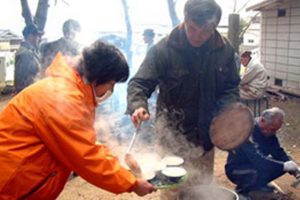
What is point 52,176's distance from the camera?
99.3 inches

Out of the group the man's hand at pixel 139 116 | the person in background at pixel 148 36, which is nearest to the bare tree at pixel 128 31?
the person in background at pixel 148 36

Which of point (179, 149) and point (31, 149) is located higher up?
point (31, 149)

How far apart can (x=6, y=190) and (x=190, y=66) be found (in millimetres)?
2113

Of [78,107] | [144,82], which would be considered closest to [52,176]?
[78,107]

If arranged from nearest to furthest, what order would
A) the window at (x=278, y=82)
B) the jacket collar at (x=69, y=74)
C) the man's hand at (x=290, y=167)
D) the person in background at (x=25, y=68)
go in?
the jacket collar at (x=69, y=74) → the man's hand at (x=290, y=167) → the person in background at (x=25, y=68) → the window at (x=278, y=82)

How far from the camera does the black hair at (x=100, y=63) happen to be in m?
2.52

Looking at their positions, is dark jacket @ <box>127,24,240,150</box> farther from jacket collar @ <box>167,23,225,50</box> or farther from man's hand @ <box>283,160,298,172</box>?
man's hand @ <box>283,160,298,172</box>

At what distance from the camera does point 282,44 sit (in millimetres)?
12820

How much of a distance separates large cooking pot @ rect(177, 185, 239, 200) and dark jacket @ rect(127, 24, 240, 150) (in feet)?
2.13

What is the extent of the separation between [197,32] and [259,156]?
7.85 ft

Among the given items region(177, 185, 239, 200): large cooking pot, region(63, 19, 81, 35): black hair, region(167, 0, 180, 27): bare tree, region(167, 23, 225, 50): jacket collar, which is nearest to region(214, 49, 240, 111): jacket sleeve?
region(167, 23, 225, 50): jacket collar

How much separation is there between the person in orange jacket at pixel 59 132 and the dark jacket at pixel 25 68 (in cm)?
502

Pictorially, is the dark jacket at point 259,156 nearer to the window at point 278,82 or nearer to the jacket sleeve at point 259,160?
the jacket sleeve at point 259,160

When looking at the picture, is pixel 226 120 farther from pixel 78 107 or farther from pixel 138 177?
pixel 78 107
